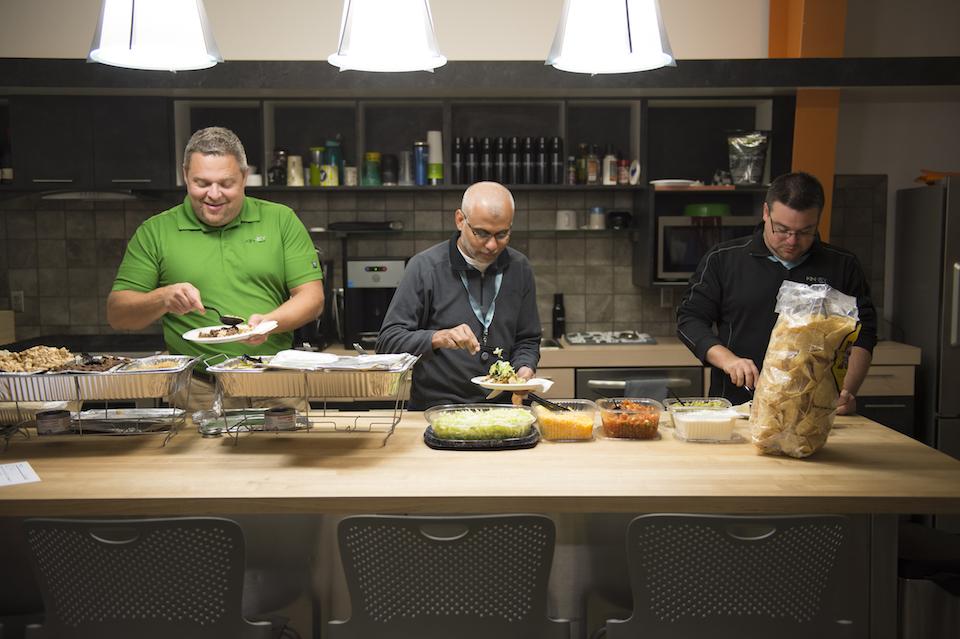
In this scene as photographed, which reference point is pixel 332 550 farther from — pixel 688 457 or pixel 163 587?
pixel 688 457

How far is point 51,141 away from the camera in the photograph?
463cm

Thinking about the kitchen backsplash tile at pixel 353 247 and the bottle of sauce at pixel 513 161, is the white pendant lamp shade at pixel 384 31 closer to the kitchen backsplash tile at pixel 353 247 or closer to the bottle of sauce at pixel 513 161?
the bottle of sauce at pixel 513 161

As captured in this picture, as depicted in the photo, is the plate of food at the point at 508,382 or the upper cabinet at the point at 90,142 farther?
the upper cabinet at the point at 90,142

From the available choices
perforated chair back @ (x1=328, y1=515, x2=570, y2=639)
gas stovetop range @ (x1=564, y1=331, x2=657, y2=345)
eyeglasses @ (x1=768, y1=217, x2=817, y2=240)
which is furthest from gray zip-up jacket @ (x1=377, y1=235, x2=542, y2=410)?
gas stovetop range @ (x1=564, y1=331, x2=657, y2=345)

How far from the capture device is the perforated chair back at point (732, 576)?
1603 mm

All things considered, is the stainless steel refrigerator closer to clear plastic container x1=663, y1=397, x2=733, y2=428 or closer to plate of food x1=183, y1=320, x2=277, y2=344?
clear plastic container x1=663, y1=397, x2=733, y2=428

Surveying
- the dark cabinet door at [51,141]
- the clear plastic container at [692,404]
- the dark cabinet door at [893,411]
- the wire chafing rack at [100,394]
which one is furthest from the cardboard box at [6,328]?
the dark cabinet door at [893,411]

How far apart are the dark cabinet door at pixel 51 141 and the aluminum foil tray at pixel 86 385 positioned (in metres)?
2.88

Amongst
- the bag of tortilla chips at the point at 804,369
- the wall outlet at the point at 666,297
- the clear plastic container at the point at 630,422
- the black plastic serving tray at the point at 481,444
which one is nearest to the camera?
the bag of tortilla chips at the point at 804,369

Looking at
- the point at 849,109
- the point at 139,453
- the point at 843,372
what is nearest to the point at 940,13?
the point at 849,109

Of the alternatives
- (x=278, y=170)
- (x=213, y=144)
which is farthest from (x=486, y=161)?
(x=213, y=144)

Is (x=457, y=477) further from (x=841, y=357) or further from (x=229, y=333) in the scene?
(x=841, y=357)

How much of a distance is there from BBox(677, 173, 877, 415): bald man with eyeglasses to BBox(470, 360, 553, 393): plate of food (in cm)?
79

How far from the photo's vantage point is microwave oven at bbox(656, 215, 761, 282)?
4785 millimetres
